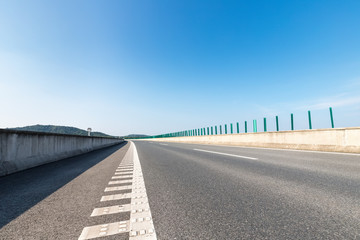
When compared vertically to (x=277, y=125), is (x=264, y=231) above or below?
below

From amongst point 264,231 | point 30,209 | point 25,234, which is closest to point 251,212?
point 264,231

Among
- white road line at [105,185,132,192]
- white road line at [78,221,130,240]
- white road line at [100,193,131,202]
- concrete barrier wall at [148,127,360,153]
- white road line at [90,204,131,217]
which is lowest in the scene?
white road line at [105,185,132,192]

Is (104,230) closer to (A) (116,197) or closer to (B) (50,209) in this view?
(A) (116,197)

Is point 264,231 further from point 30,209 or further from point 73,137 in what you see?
point 73,137

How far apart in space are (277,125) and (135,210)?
14.0m

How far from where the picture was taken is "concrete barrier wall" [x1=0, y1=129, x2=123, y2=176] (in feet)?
16.4

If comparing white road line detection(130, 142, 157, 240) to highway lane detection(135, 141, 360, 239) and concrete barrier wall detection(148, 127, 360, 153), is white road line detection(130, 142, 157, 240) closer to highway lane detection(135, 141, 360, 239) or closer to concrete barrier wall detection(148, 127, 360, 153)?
highway lane detection(135, 141, 360, 239)

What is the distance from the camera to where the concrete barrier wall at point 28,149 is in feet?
16.4

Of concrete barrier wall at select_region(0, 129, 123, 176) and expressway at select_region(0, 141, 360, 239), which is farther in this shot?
concrete barrier wall at select_region(0, 129, 123, 176)

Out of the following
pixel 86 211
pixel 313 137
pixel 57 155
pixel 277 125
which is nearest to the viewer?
pixel 86 211

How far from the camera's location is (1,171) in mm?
4734

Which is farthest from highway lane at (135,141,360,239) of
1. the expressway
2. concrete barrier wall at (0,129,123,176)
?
concrete barrier wall at (0,129,123,176)

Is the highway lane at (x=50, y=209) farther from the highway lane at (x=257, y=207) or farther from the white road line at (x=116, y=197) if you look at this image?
the highway lane at (x=257, y=207)

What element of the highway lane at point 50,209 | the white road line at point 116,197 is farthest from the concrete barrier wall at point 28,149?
the white road line at point 116,197
